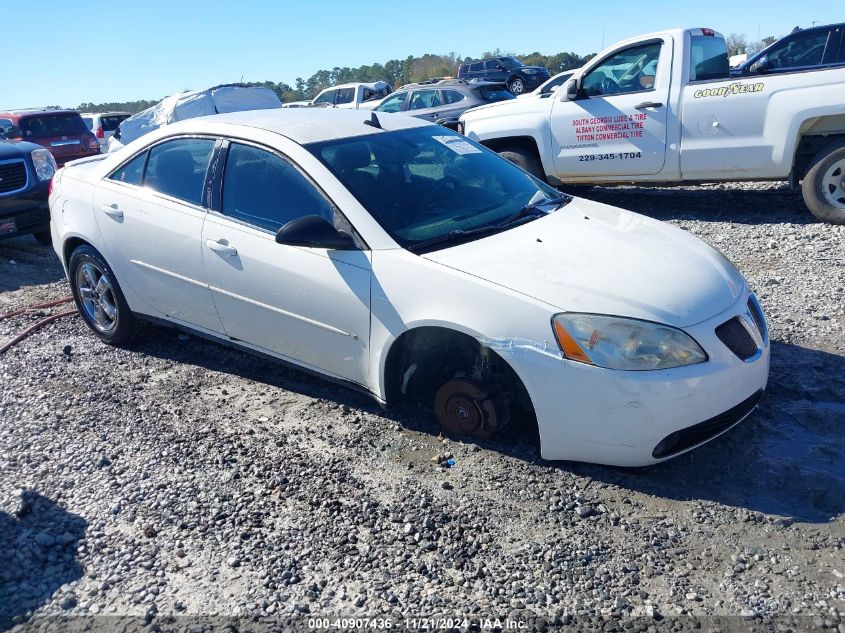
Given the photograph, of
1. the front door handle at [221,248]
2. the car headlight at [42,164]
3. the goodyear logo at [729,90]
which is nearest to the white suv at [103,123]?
the car headlight at [42,164]

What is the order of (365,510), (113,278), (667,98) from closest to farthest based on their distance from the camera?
(365,510)
(113,278)
(667,98)

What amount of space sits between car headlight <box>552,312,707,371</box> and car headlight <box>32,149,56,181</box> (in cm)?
772

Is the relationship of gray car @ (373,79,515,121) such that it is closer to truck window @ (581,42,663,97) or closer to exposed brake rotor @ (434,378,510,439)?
truck window @ (581,42,663,97)

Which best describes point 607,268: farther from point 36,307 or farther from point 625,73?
point 625,73

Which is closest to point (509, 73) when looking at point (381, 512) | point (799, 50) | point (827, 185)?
point (799, 50)

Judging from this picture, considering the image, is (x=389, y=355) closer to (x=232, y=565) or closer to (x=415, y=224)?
(x=415, y=224)

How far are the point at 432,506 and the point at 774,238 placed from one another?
17.4 feet

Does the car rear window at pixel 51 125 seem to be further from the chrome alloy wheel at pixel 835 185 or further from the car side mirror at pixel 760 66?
the chrome alloy wheel at pixel 835 185

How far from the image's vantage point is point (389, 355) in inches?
149

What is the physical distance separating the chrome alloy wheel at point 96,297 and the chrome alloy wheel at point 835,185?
653 centimetres

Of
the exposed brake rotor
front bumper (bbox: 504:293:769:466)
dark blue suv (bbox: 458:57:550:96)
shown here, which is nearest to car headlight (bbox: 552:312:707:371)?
front bumper (bbox: 504:293:769:466)

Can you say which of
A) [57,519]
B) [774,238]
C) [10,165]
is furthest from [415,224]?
[10,165]

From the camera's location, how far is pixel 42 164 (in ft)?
29.1

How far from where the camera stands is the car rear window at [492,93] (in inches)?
643
